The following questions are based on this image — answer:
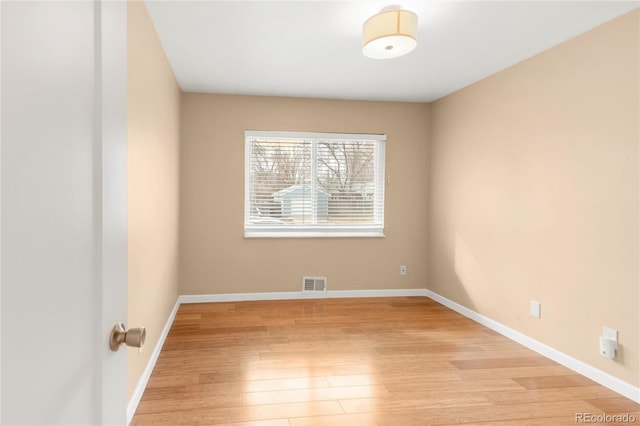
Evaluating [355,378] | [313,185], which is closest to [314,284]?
[313,185]

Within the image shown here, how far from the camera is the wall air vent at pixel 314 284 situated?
471 cm

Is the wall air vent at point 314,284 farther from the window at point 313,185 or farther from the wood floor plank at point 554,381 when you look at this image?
the wood floor plank at point 554,381

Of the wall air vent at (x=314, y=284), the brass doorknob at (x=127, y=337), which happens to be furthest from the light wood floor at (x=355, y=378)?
the brass doorknob at (x=127, y=337)

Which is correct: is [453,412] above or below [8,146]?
below

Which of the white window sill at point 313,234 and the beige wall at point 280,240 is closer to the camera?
the beige wall at point 280,240

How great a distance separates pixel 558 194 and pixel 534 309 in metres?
0.97

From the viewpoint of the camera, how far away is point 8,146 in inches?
18.1

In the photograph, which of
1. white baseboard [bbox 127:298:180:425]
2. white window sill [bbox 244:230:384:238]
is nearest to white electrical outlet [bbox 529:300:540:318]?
white window sill [bbox 244:230:384:238]

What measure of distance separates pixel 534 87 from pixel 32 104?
358cm

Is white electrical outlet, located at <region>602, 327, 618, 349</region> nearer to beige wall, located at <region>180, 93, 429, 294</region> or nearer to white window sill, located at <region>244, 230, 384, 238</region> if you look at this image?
beige wall, located at <region>180, 93, 429, 294</region>

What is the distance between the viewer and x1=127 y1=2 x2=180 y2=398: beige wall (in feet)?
6.90

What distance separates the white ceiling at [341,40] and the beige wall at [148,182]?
334 mm

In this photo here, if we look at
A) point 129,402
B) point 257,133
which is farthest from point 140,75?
point 257,133

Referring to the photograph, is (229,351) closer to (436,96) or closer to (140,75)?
(140,75)
